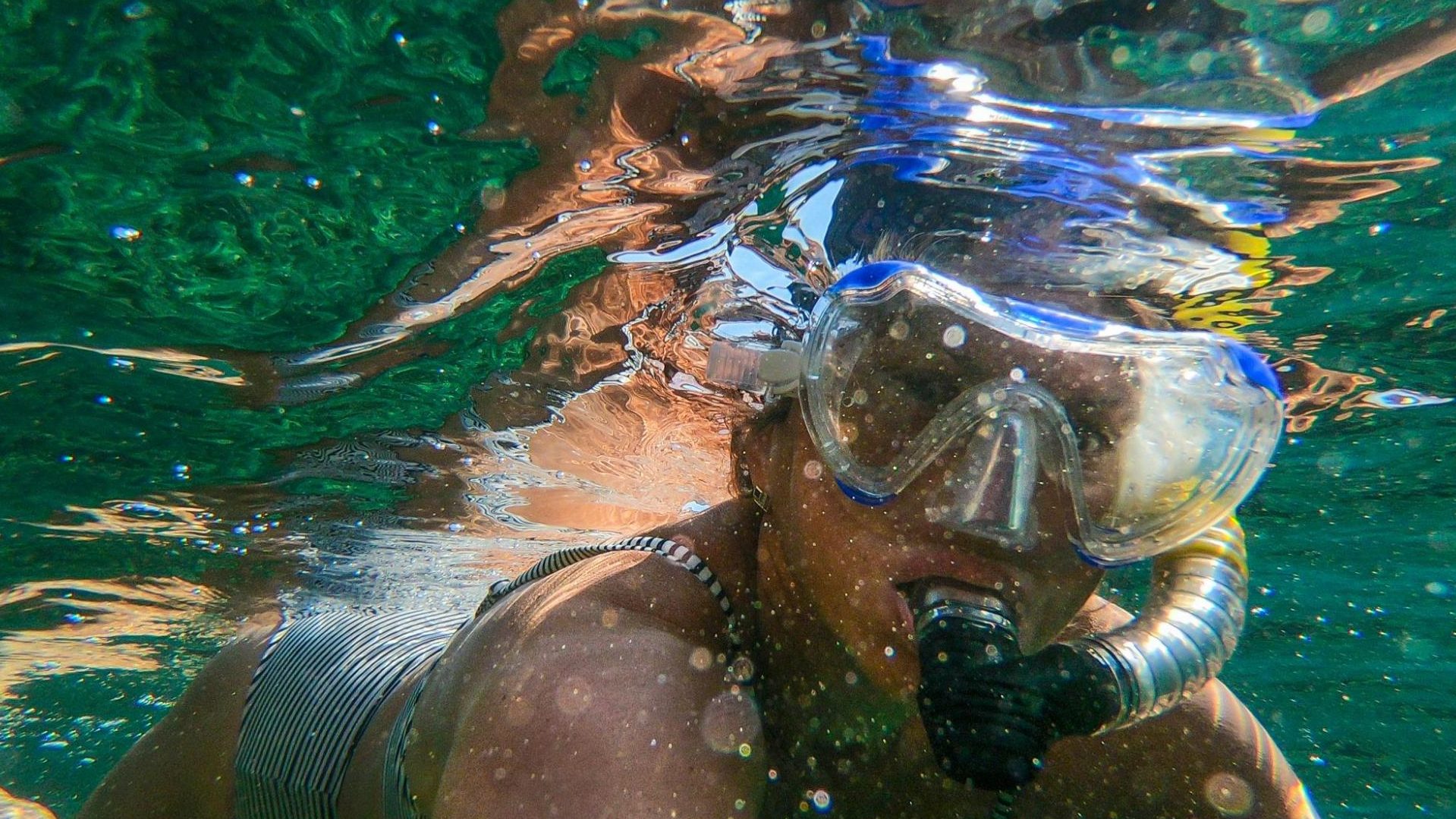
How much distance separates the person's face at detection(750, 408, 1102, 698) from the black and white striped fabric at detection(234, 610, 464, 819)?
178 centimetres

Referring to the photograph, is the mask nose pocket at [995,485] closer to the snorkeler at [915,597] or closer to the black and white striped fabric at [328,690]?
the snorkeler at [915,597]

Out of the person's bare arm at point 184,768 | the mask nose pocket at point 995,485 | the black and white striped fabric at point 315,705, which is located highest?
the mask nose pocket at point 995,485

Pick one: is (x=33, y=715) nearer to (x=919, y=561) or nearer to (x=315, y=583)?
(x=315, y=583)

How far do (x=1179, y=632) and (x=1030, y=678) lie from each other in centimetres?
115

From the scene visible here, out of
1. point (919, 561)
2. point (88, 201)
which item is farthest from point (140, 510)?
point (919, 561)

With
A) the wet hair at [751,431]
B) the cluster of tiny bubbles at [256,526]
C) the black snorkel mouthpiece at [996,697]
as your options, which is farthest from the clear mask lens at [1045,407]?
the cluster of tiny bubbles at [256,526]

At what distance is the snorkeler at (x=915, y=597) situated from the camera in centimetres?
266

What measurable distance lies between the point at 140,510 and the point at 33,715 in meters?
26.1

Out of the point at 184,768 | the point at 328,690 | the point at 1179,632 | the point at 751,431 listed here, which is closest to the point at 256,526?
the point at 184,768

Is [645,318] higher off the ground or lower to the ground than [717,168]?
lower

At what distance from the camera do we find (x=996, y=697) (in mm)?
2396

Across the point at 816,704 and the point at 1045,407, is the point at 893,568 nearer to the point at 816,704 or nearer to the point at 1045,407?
the point at 816,704

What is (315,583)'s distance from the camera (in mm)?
16703

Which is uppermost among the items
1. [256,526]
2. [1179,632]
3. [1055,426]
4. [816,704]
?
[1055,426]
